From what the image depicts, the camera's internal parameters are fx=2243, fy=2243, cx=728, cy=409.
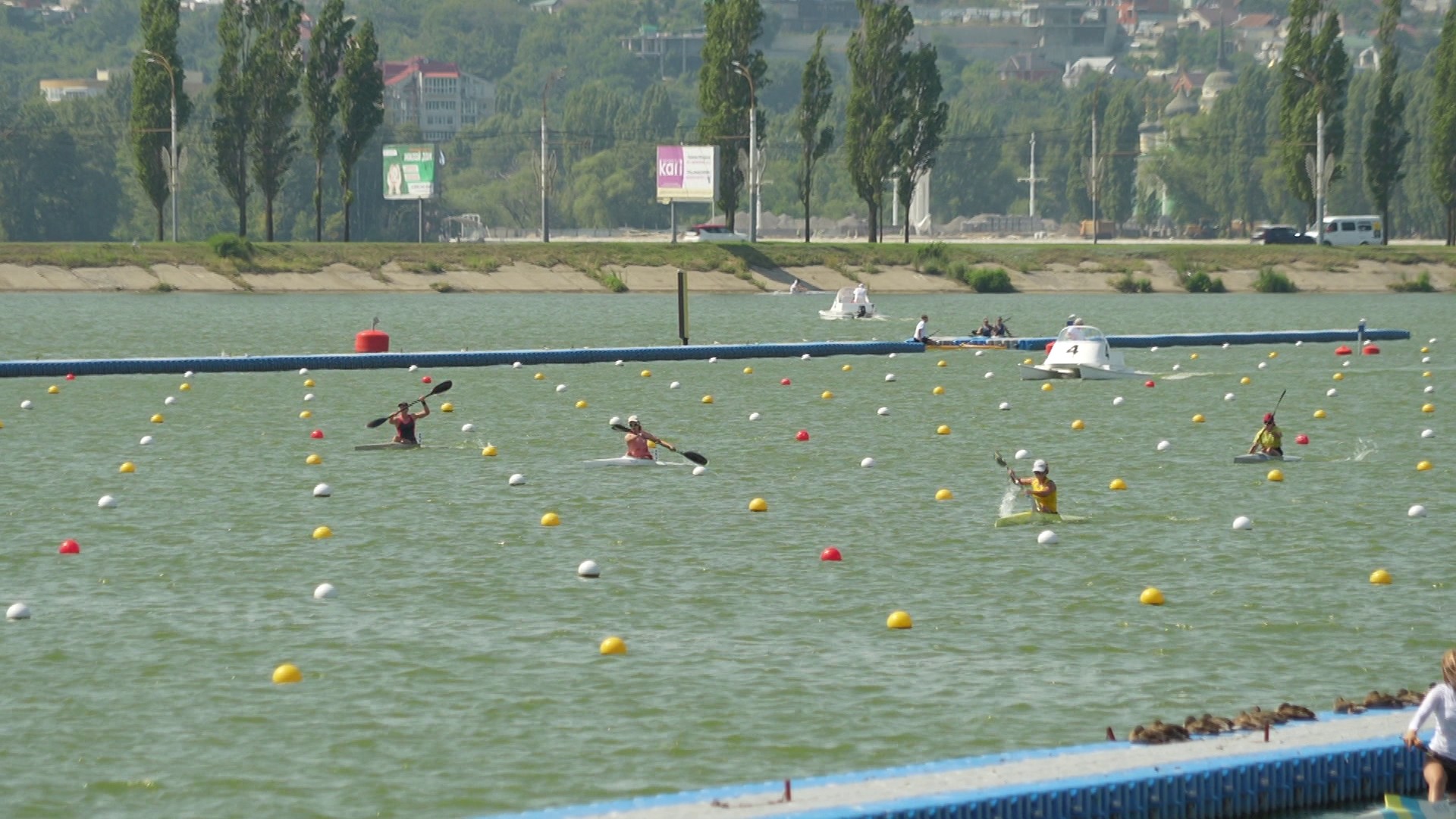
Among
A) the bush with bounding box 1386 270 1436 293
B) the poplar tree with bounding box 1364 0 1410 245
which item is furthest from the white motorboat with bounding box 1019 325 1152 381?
the poplar tree with bounding box 1364 0 1410 245

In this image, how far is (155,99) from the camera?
10381 cm

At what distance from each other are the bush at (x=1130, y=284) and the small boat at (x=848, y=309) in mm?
29494

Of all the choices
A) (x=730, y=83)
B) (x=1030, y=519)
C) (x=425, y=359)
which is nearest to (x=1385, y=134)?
(x=730, y=83)

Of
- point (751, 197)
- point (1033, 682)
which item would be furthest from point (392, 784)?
point (751, 197)

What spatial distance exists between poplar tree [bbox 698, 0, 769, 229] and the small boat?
34816mm

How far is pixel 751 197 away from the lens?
342 ft

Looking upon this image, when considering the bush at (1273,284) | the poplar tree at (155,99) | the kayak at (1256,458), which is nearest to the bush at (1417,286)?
the bush at (1273,284)

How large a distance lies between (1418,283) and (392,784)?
90329mm

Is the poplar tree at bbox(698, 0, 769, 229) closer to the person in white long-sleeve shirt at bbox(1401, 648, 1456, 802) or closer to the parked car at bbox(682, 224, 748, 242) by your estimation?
the parked car at bbox(682, 224, 748, 242)

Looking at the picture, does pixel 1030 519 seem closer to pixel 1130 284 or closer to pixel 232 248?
pixel 1130 284

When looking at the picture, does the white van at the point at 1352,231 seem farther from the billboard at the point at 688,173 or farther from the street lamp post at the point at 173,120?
the street lamp post at the point at 173,120

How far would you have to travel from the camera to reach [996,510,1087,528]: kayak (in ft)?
87.9

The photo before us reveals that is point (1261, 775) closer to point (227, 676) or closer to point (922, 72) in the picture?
point (227, 676)

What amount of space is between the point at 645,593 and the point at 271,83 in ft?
289
